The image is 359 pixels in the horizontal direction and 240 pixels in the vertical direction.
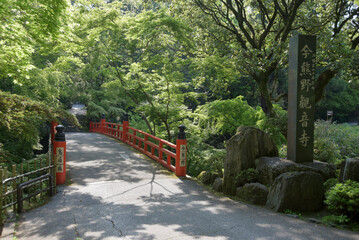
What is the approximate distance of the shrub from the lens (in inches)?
195

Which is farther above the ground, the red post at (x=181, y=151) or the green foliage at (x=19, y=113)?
the green foliage at (x=19, y=113)

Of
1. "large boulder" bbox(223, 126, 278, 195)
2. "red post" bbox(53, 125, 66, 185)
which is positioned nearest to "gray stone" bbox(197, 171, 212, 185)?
"large boulder" bbox(223, 126, 278, 195)

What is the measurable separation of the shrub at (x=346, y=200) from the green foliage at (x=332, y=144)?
13.6ft

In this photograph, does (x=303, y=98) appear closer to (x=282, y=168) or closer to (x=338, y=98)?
(x=282, y=168)

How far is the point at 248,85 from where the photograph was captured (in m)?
23.4

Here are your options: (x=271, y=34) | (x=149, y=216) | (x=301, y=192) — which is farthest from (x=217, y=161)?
(x=271, y=34)

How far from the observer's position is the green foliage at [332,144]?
30.6 ft

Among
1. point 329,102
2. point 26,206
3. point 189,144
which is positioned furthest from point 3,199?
point 329,102

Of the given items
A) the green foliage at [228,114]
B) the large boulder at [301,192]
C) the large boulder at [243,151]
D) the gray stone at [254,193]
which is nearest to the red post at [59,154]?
the large boulder at [243,151]

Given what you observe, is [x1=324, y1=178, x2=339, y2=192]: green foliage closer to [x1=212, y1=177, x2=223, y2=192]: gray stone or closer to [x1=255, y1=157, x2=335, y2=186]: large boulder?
[x1=255, y1=157, x2=335, y2=186]: large boulder

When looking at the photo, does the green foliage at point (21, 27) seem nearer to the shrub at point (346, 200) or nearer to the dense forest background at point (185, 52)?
the dense forest background at point (185, 52)

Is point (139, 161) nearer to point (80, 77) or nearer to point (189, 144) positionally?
point (189, 144)

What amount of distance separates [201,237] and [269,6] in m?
11.2

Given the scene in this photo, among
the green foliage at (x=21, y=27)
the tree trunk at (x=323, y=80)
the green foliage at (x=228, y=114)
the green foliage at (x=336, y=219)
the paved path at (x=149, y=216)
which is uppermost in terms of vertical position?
the green foliage at (x=21, y=27)
